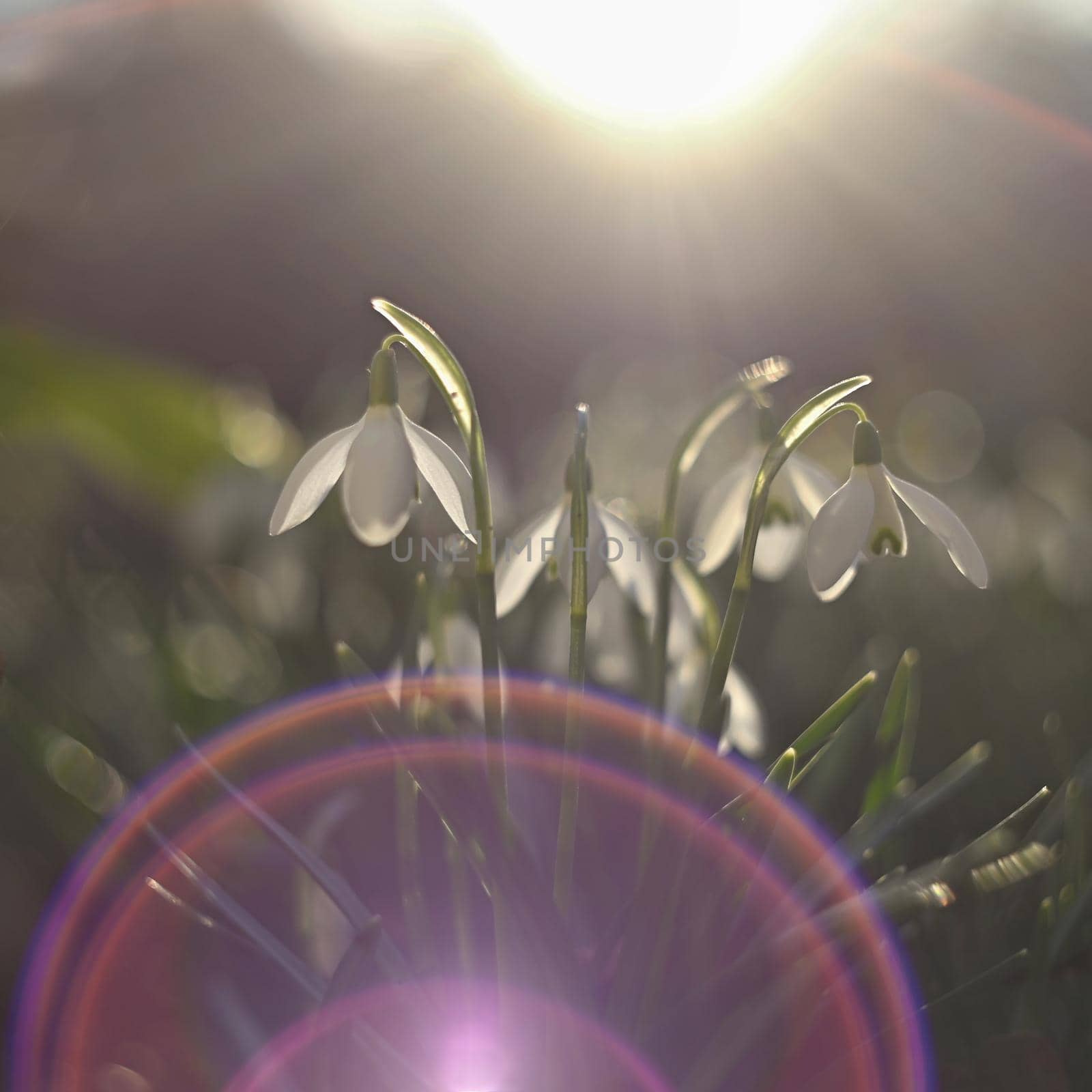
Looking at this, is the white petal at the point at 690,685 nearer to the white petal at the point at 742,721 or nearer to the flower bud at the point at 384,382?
the white petal at the point at 742,721

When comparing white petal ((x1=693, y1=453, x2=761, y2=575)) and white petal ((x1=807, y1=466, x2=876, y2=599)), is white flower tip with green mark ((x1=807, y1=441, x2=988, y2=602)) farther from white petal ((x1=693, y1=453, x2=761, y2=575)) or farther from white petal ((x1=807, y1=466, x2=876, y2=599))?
white petal ((x1=693, y1=453, x2=761, y2=575))

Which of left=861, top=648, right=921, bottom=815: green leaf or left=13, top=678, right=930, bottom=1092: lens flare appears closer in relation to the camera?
left=13, top=678, right=930, bottom=1092: lens flare

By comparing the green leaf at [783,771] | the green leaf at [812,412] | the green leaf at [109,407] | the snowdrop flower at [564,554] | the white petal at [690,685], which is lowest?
the green leaf at [783,771]

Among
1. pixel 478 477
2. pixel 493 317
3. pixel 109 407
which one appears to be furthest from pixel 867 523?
pixel 493 317

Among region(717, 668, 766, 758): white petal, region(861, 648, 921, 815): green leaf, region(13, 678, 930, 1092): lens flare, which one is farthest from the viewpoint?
region(717, 668, 766, 758): white petal

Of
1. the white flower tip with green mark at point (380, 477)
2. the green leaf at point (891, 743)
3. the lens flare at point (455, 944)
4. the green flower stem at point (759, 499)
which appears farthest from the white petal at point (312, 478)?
the green leaf at point (891, 743)

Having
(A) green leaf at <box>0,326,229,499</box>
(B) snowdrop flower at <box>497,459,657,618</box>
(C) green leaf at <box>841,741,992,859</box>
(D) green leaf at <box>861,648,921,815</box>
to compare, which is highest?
(A) green leaf at <box>0,326,229,499</box>

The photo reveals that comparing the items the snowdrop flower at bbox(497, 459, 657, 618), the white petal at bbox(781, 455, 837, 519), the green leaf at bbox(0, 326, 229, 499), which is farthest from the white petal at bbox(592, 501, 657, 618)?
the green leaf at bbox(0, 326, 229, 499)
